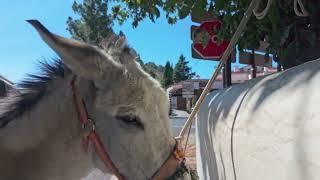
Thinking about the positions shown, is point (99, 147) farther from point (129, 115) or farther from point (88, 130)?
point (129, 115)

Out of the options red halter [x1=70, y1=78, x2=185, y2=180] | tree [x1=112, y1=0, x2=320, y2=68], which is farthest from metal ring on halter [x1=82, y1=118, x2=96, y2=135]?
tree [x1=112, y1=0, x2=320, y2=68]

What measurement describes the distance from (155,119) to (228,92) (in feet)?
2.52

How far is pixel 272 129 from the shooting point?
7.20 feet

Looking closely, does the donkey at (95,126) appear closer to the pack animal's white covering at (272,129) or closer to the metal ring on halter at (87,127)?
the metal ring on halter at (87,127)

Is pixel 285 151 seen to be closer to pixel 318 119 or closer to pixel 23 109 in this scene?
pixel 318 119

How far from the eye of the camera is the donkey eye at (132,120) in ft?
9.05

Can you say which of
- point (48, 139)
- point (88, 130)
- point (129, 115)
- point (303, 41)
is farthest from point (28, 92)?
point (303, 41)

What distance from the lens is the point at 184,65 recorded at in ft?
181

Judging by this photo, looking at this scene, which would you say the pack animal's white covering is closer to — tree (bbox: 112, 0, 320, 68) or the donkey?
the donkey

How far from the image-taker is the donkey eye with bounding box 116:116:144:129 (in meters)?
2.76

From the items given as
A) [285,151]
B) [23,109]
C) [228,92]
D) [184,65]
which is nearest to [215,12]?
[228,92]

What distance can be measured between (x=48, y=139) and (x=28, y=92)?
317mm

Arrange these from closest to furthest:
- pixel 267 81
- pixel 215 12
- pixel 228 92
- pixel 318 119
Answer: pixel 318 119
pixel 267 81
pixel 228 92
pixel 215 12

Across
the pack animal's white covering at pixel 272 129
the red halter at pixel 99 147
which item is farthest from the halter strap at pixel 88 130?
the pack animal's white covering at pixel 272 129
